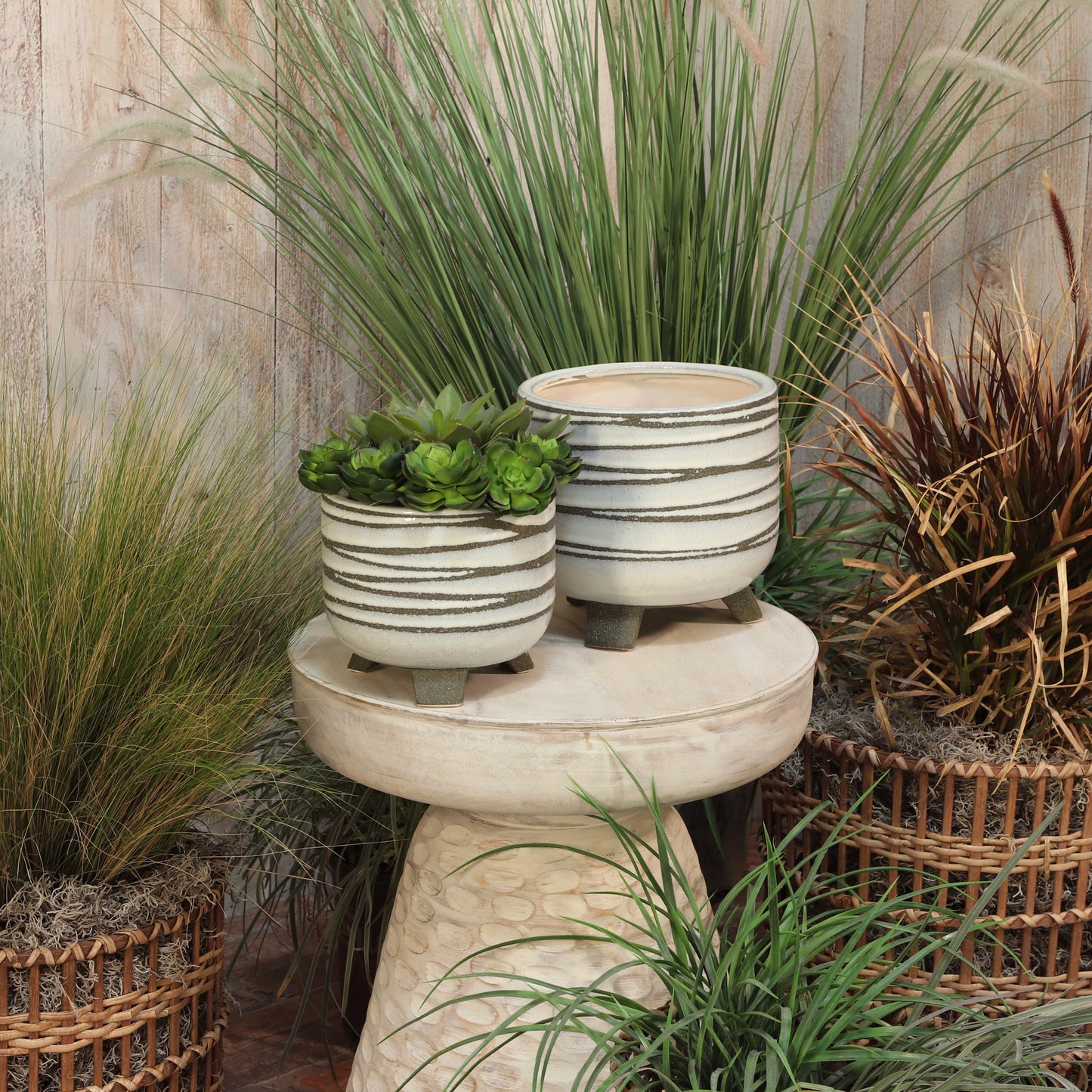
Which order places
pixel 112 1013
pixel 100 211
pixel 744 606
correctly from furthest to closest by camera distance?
1. pixel 100 211
2. pixel 744 606
3. pixel 112 1013

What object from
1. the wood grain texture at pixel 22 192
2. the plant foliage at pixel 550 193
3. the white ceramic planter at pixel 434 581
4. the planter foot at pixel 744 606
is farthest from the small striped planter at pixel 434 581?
the wood grain texture at pixel 22 192

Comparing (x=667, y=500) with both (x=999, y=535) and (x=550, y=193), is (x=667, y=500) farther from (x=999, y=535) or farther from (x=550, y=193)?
(x=550, y=193)

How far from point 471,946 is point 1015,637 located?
602 millimetres

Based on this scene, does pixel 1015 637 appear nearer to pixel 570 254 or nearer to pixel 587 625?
pixel 587 625

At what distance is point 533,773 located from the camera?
978 millimetres

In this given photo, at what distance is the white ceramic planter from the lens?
97 cm

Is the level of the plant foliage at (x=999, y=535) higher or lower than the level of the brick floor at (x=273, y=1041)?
higher

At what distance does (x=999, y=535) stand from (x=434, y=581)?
0.57 metres

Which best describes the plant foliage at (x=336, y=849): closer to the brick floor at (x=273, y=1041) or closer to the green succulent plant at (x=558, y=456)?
the brick floor at (x=273, y=1041)

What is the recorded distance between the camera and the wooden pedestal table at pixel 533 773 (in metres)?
0.98

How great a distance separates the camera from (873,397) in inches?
Answer: 75.5

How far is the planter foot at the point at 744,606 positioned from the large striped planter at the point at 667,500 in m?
0.06

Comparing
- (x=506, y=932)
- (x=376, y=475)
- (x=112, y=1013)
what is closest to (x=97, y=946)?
(x=112, y=1013)

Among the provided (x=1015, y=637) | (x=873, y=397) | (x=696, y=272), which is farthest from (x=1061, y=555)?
(x=873, y=397)
